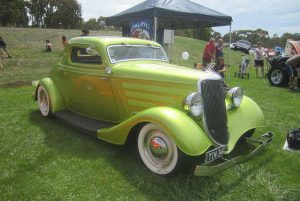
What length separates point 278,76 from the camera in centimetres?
1167

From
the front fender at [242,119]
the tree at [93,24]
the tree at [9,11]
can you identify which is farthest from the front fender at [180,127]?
the tree at [93,24]

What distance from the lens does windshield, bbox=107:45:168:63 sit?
4840mm

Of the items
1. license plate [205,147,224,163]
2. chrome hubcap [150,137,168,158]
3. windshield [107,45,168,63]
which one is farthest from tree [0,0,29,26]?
license plate [205,147,224,163]

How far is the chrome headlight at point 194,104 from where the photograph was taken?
356 cm

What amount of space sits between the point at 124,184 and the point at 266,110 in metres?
4.91

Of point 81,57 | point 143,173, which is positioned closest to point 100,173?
point 143,173

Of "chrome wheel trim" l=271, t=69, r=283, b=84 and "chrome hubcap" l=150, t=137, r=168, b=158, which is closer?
"chrome hubcap" l=150, t=137, r=168, b=158

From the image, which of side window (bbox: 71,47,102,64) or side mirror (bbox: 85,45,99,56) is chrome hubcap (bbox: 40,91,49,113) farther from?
side mirror (bbox: 85,45,99,56)

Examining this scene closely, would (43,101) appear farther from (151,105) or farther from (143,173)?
(143,173)

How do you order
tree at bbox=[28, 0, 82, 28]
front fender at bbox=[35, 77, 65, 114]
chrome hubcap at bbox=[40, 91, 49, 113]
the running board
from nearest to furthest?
the running board
front fender at bbox=[35, 77, 65, 114]
chrome hubcap at bbox=[40, 91, 49, 113]
tree at bbox=[28, 0, 82, 28]

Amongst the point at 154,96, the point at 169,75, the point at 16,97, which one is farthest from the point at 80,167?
the point at 16,97

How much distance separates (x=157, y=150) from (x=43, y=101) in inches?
139

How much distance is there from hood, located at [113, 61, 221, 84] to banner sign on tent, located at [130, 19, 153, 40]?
449 centimetres

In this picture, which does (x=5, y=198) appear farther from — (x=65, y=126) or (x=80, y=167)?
(x=65, y=126)
